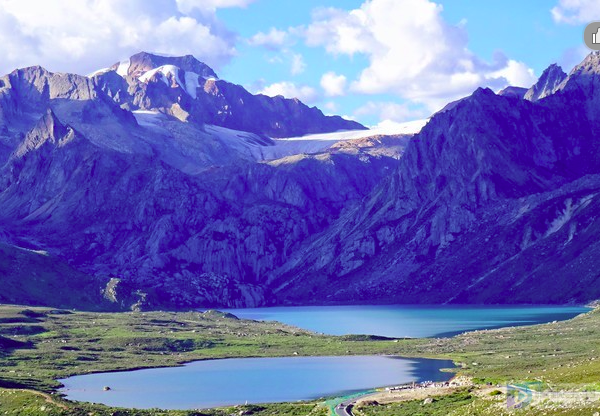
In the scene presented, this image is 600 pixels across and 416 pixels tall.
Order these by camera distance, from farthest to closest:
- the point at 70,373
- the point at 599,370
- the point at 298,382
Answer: the point at 70,373 → the point at 298,382 → the point at 599,370

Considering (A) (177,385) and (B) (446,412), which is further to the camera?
(A) (177,385)

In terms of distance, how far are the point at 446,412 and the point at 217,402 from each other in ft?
132

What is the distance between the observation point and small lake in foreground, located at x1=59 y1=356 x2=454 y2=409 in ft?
525

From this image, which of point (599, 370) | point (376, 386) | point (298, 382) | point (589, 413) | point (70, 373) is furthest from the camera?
point (70, 373)

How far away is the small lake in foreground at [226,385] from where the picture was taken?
525ft

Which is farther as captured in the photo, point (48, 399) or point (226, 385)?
point (226, 385)

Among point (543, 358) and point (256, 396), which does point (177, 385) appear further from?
point (543, 358)

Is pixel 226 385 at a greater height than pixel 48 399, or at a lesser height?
greater

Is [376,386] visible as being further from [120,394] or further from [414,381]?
[120,394]

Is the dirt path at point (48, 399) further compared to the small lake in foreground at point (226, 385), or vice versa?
the small lake in foreground at point (226, 385)

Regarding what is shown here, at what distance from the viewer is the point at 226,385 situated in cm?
17950

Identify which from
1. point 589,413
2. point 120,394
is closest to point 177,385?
point 120,394

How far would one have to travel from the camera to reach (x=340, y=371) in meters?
197

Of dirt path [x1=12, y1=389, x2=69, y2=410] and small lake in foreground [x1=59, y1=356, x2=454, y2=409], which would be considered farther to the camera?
small lake in foreground [x1=59, y1=356, x2=454, y2=409]
